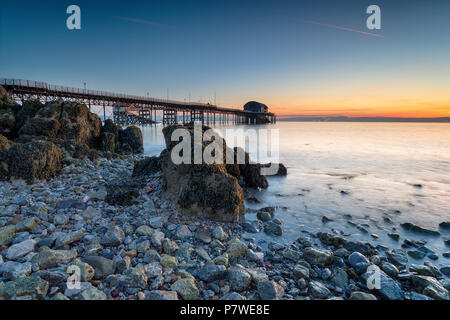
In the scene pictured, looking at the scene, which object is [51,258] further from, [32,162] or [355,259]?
[32,162]

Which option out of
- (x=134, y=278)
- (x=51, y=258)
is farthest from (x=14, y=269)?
(x=134, y=278)

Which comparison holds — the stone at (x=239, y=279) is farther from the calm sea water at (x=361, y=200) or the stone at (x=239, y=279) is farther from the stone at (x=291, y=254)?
the calm sea water at (x=361, y=200)

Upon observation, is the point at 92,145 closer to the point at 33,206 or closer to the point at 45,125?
the point at 45,125

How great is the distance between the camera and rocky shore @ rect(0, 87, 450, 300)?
10.2 feet

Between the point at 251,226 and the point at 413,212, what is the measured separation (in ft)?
21.6

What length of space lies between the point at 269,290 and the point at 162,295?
1.56 metres

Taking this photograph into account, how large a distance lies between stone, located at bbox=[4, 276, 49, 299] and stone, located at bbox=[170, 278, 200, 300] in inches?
64.8

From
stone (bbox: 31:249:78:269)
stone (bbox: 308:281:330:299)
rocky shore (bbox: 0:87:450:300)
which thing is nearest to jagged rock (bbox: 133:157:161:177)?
rocky shore (bbox: 0:87:450:300)

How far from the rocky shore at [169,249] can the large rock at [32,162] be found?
4 cm

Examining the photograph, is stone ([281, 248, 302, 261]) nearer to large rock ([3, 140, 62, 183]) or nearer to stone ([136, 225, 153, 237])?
stone ([136, 225, 153, 237])

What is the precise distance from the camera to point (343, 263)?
417 centimetres

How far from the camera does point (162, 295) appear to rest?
2.90m

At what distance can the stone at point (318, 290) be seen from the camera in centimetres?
325

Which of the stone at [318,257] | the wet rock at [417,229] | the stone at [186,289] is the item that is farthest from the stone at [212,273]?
the wet rock at [417,229]
